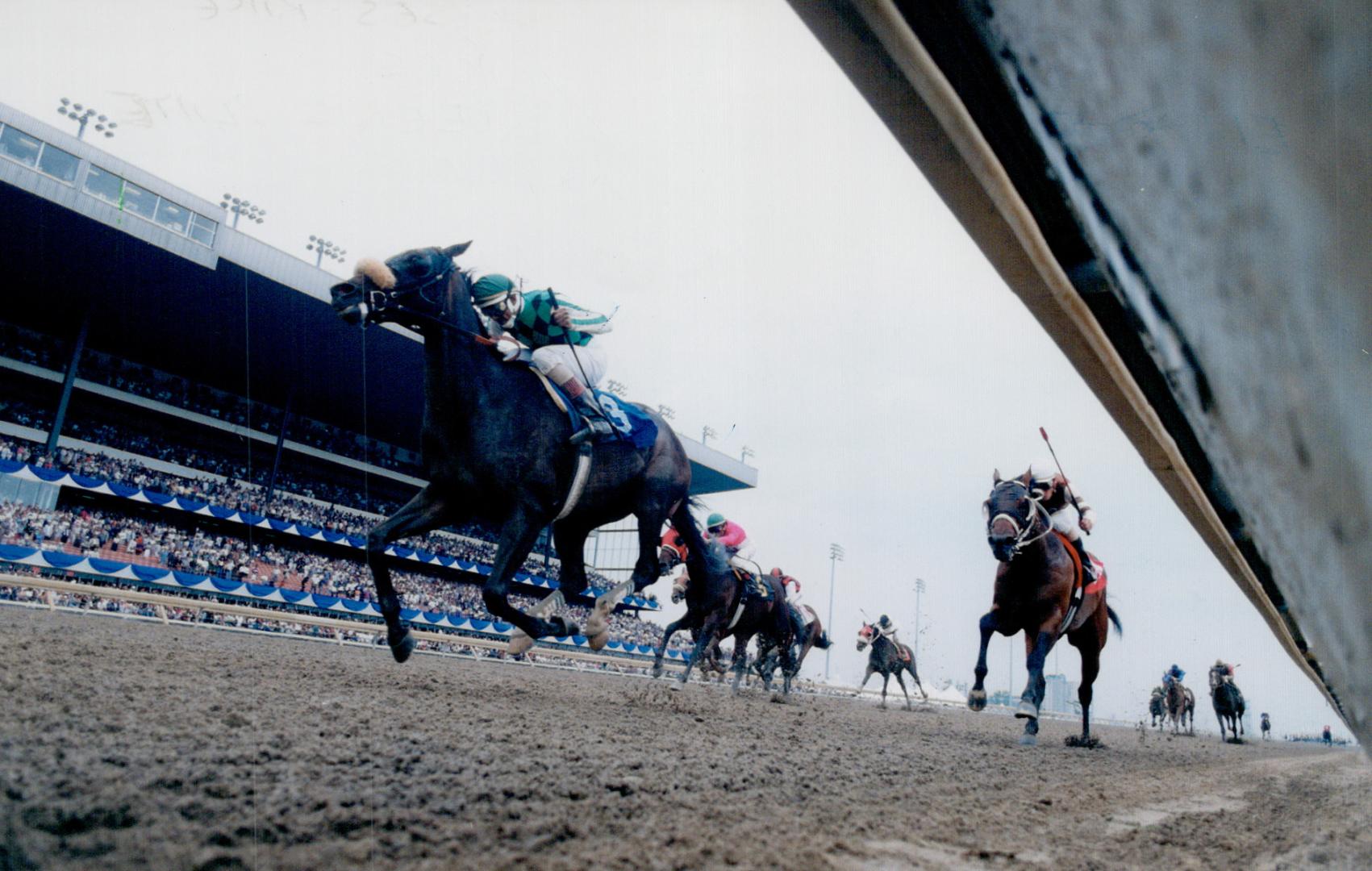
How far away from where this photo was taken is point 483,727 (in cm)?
335

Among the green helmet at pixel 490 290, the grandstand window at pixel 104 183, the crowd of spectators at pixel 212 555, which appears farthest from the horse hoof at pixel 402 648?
the grandstand window at pixel 104 183

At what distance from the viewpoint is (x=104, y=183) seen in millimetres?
21578

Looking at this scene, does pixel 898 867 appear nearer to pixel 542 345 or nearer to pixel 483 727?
pixel 483 727

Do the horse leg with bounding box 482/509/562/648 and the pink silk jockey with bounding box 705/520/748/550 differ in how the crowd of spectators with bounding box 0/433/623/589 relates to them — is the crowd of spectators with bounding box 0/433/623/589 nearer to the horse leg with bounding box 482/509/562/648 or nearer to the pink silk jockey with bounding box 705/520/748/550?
the pink silk jockey with bounding box 705/520/748/550

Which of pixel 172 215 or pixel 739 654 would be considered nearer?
pixel 739 654

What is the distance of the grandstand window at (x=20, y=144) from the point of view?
20.2m

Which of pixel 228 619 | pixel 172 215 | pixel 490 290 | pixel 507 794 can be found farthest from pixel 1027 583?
pixel 172 215

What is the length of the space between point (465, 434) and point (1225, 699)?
21163 mm

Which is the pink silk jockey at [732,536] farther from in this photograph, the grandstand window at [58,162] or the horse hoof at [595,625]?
the grandstand window at [58,162]

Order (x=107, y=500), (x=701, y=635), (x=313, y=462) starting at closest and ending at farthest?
(x=701, y=635) < (x=107, y=500) < (x=313, y=462)

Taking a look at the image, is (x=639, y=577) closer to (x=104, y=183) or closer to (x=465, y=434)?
(x=465, y=434)

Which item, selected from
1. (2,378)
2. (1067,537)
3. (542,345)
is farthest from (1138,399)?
(2,378)

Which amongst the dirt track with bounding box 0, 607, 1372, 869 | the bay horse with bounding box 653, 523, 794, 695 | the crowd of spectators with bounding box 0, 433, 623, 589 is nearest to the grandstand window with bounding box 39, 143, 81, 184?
the crowd of spectators with bounding box 0, 433, 623, 589

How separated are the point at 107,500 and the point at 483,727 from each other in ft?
77.2
